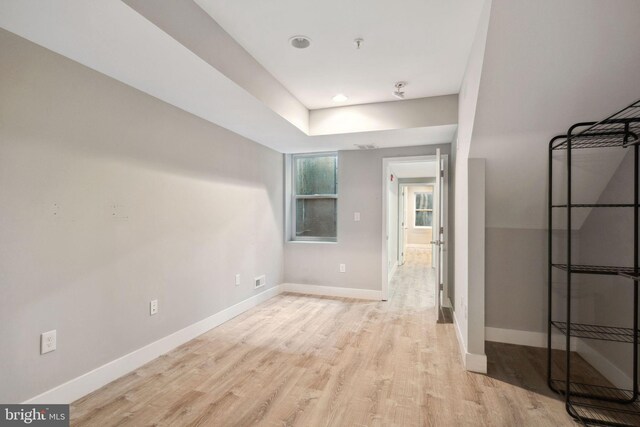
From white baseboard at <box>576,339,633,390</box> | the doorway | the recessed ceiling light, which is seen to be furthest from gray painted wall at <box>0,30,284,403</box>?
white baseboard at <box>576,339,633,390</box>

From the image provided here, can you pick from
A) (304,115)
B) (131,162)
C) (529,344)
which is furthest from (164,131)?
(529,344)

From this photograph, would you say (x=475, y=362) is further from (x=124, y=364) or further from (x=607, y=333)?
(x=124, y=364)

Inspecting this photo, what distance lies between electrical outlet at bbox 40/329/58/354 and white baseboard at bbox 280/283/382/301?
3.18 meters

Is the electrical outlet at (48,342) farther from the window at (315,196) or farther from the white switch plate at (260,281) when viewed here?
the window at (315,196)

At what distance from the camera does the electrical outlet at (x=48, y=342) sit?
190cm

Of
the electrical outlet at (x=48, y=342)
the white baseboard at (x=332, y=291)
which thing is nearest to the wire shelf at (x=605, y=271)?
the white baseboard at (x=332, y=291)

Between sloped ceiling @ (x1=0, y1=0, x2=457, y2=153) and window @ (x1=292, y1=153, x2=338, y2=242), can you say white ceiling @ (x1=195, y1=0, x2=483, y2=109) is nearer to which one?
sloped ceiling @ (x1=0, y1=0, x2=457, y2=153)

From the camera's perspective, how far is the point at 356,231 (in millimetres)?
4668

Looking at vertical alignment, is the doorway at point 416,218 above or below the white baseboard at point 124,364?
above

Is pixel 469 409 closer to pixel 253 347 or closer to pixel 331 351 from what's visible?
pixel 331 351

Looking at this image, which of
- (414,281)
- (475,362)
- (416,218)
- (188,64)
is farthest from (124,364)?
(416,218)

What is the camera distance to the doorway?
13.4 feet

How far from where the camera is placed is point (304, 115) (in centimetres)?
372

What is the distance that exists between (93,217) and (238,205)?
1.74 m
